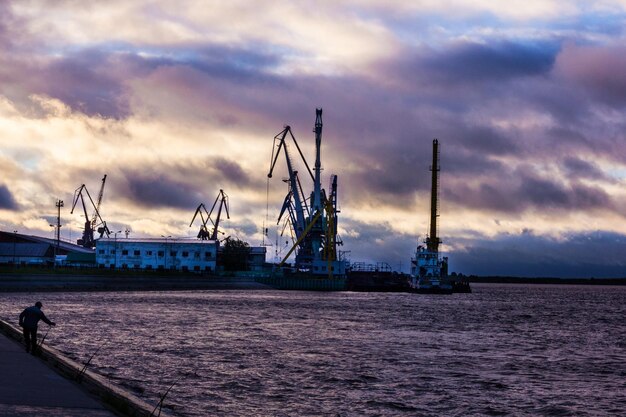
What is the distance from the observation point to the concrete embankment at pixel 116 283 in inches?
4874

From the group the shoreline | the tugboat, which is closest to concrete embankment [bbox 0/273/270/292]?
the shoreline

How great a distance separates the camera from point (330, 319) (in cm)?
8012

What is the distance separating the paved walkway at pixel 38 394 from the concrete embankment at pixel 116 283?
93.1 meters

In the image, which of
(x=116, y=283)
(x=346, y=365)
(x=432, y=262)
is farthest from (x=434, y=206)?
(x=346, y=365)

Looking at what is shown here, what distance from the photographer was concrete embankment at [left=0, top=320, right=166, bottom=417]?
2041cm

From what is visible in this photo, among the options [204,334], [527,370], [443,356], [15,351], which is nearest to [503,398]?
[527,370]

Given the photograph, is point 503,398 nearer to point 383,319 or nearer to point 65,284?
point 383,319

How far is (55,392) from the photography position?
23188 millimetres

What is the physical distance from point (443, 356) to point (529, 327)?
1305 inches

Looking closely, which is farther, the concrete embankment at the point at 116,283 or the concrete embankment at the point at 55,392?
the concrete embankment at the point at 116,283

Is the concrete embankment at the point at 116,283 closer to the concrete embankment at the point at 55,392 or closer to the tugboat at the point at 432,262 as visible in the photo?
the tugboat at the point at 432,262

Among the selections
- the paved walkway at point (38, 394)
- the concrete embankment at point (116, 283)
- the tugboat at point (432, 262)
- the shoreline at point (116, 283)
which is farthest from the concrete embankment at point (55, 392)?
the tugboat at point (432, 262)

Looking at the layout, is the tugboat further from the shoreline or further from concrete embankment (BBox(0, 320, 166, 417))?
concrete embankment (BBox(0, 320, 166, 417))

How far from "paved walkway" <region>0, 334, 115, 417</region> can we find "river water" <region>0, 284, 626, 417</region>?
4.13m
